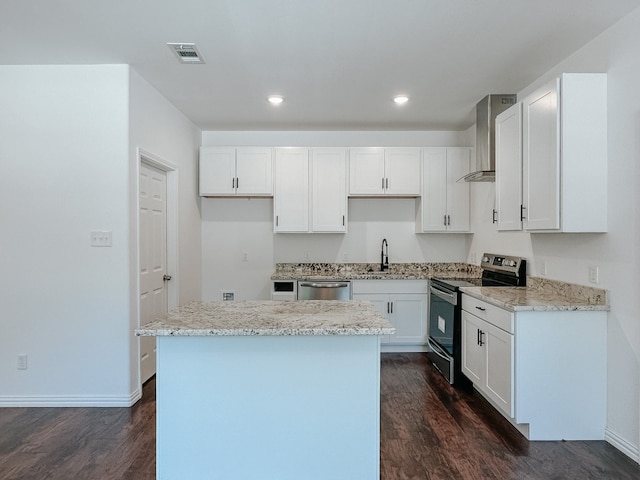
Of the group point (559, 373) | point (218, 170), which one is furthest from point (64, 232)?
point (559, 373)

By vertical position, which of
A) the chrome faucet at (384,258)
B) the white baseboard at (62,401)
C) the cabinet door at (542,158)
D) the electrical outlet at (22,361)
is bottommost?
the white baseboard at (62,401)

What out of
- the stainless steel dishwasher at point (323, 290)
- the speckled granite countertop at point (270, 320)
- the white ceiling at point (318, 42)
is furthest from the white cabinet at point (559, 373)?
the stainless steel dishwasher at point (323, 290)

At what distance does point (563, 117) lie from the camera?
2459 mm

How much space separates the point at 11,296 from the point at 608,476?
4125 mm

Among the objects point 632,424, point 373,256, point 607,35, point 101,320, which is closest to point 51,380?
point 101,320

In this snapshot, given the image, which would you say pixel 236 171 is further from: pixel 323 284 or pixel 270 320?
pixel 270 320

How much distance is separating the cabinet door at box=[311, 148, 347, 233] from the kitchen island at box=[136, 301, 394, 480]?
2.71 meters

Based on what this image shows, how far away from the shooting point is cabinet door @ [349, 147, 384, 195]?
4.54 m

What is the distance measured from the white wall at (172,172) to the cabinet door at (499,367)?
2700 millimetres

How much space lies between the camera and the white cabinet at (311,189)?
4543 mm

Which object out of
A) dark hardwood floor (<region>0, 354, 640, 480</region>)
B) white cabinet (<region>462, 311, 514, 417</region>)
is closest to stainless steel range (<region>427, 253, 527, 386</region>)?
white cabinet (<region>462, 311, 514, 417</region>)

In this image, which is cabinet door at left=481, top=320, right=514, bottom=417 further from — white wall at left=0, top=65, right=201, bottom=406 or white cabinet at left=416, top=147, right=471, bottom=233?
white wall at left=0, top=65, right=201, bottom=406

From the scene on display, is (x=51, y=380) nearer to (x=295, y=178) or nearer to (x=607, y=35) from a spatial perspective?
(x=295, y=178)

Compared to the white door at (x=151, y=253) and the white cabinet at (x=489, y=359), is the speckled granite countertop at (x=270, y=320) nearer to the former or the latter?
the white cabinet at (x=489, y=359)
